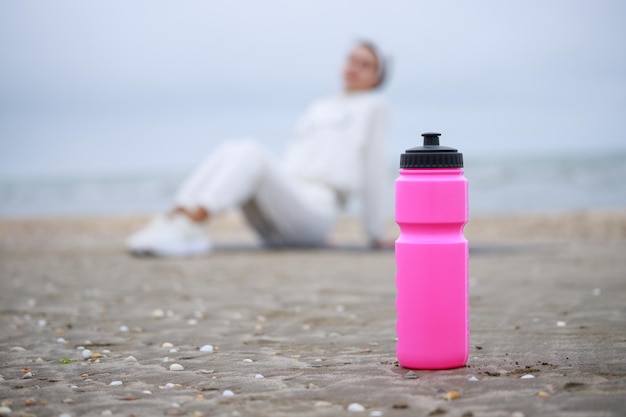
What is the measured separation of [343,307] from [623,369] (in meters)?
1.85

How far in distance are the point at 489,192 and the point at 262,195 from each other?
544 inches

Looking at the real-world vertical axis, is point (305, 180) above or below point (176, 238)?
above

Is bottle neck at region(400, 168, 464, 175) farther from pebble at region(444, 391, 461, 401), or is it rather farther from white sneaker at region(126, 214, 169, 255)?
white sneaker at region(126, 214, 169, 255)

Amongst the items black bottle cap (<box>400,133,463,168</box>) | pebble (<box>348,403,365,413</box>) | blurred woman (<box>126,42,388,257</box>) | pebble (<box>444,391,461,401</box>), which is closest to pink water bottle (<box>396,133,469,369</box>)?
black bottle cap (<box>400,133,463,168</box>)

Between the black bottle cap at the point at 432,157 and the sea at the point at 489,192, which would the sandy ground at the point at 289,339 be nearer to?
the black bottle cap at the point at 432,157

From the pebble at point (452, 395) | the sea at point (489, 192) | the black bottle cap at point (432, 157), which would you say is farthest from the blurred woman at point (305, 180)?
the sea at point (489, 192)

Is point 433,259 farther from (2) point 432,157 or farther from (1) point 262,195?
(1) point 262,195

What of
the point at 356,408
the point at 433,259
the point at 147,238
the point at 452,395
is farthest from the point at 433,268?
the point at 147,238

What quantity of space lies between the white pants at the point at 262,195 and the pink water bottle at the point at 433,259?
14.1 ft

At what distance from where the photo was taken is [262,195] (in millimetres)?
7027

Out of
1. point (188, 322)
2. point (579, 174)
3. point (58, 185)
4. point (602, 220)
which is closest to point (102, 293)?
point (188, 322)

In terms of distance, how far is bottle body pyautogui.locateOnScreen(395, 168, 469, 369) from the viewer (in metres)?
2.34

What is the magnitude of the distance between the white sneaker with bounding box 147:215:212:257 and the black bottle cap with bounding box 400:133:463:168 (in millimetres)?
4549

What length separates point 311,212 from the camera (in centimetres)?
718
